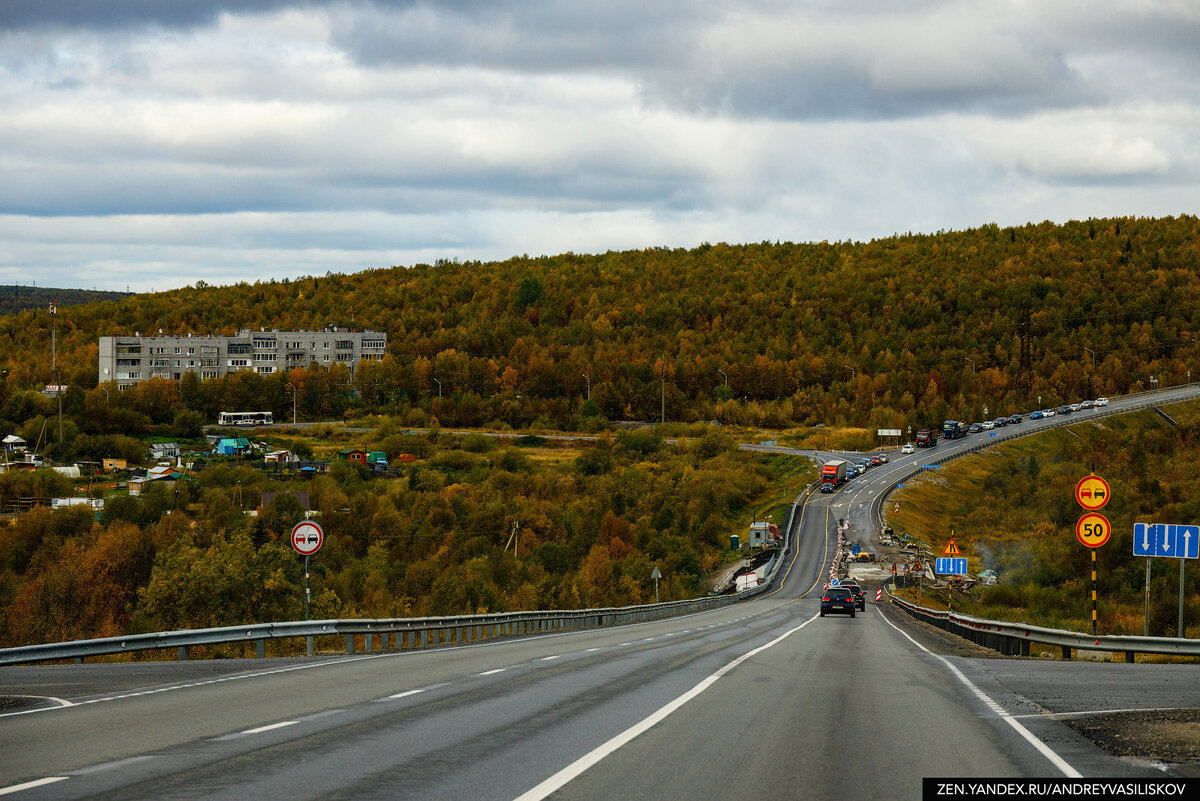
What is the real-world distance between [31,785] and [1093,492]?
2027 centimetres

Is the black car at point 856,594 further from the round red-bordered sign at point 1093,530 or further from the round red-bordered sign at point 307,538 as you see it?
the round red-bordered sign at point 307,538

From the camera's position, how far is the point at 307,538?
25531mm

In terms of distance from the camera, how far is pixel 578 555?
129250 millimetres

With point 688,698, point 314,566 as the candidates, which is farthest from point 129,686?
point 314,566

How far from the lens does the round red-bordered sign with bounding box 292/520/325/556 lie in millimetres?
25078

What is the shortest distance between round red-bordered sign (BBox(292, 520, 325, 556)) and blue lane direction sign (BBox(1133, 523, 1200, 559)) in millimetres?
17055

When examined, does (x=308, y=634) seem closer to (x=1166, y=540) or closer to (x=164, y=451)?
(x=1166, y=540)

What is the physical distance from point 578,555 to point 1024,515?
153ft

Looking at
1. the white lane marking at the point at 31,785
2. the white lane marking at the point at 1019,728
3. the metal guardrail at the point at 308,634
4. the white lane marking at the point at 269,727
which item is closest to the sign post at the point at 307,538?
the metal guardrail at the point at 308,634

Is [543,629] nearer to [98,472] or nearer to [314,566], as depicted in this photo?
[314,566]

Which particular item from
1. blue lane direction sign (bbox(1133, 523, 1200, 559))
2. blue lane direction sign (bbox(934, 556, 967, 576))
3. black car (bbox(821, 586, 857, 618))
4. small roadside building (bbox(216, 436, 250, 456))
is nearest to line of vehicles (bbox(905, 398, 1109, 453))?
small roadside building (bbox(216, 436, 250, 456))

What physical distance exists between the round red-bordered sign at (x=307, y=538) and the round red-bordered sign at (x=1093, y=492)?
15836mm

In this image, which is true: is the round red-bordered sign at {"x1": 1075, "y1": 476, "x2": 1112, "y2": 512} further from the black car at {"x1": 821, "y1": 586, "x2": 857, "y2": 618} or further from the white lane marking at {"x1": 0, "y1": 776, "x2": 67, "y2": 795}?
the black car at {"x1": 821, "y1": 586, "x2": 857, "y2": 618}

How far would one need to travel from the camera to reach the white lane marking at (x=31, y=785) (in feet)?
28.4
